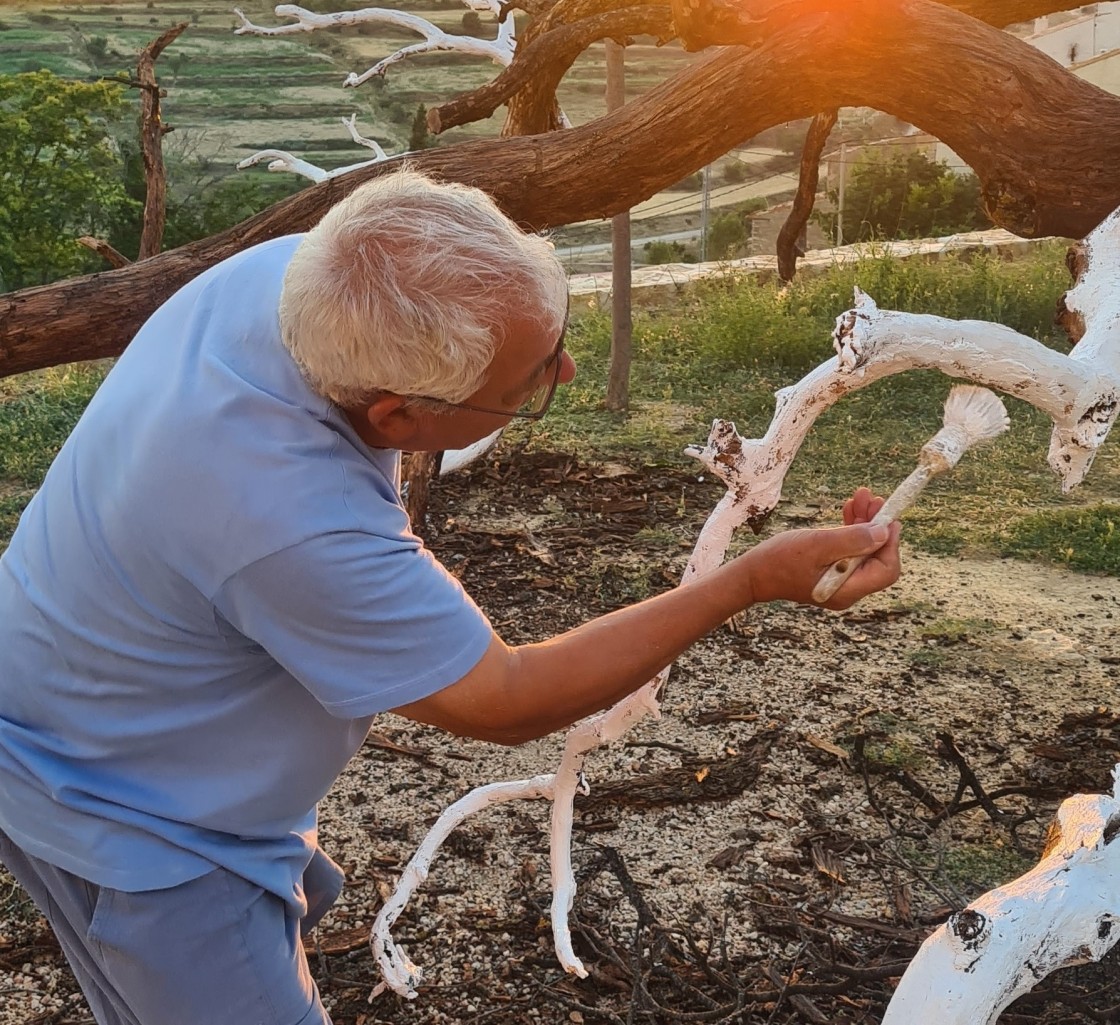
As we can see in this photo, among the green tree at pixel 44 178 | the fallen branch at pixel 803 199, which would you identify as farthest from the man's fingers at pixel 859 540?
the green tree at pixel 44 178

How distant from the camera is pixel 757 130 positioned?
2.90m

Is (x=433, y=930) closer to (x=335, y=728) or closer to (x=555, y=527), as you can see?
(x=335, y=728)

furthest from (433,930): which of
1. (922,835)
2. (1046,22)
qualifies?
(1046,22)

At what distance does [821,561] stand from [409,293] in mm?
579

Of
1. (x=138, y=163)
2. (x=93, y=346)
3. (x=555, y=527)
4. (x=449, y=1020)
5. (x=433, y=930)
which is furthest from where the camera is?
(x=138, y=163)

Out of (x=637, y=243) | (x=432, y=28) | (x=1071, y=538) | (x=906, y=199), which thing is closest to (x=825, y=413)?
(x=1071, y=538)

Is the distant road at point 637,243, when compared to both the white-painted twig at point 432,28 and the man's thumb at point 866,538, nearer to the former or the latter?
the white-painted twig at point 432,28

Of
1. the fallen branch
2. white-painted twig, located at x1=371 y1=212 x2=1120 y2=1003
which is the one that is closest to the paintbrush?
white-painted twig, located at x1=371 y1=212 x2=1120 y2=1003

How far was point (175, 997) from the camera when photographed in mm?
1442

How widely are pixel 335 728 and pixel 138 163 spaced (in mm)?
12640

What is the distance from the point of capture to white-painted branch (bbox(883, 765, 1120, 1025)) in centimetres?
118

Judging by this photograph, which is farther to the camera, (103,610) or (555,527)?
(555,527)

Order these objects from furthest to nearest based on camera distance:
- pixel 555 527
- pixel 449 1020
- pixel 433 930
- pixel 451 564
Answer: pixel 555 527 → pixel 451 564 → pixel 433 930 → pixel 449 1020

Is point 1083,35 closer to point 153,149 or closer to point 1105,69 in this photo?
point 1105,69
